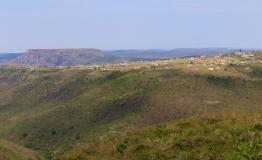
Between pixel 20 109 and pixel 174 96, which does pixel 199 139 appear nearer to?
pixel 174 96

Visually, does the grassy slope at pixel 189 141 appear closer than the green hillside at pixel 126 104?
Yes

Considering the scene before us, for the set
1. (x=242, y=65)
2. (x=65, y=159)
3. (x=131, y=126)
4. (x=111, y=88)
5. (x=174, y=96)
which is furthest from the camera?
(x=242, y=65)

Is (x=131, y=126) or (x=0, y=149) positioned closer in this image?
(x=0, y=149)

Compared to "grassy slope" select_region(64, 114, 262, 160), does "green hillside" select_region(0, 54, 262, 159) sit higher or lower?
lower

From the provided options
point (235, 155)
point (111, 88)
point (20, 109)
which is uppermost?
point (235, 155)

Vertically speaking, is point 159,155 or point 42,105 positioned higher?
point 159,155

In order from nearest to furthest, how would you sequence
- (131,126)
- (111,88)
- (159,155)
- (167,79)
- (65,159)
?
(159,155) → (65,159) → (131,126) → (167,79) → (111,88)

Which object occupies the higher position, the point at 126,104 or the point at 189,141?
the point at 189,141

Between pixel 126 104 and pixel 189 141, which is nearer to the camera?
pixel 189 141

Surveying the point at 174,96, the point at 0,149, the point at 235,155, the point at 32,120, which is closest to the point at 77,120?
the point at 32,120

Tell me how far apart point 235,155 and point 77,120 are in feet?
349

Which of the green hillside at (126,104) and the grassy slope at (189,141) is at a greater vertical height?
the grassy slope at (189,141)

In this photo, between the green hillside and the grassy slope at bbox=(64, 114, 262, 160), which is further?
the green hillside

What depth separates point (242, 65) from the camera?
171375mm
